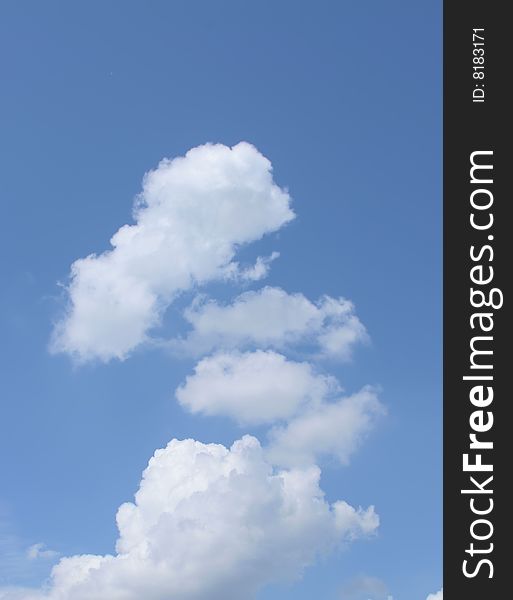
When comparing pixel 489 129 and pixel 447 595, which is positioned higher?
pixel 489 129

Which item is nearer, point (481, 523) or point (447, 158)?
point (481, 523)

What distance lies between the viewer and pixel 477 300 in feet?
128

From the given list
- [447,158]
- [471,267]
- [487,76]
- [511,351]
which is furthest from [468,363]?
[487,76]

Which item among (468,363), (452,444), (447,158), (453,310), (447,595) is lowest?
(447,595)

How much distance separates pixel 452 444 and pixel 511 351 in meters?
5.57

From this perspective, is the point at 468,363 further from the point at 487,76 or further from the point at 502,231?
the point at 487,76

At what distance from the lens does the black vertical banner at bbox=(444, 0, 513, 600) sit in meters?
37.2

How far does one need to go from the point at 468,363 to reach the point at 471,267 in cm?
503

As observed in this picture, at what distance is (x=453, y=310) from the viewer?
39.2m

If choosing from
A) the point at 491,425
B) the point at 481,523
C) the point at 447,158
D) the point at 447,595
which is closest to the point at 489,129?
the point at 447,158

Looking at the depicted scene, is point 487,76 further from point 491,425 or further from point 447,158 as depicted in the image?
point 491,425

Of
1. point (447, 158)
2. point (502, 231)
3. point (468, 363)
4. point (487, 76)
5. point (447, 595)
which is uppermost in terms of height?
point (487, 76)

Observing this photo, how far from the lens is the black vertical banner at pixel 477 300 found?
3725 centimetres

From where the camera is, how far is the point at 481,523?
3725cm
